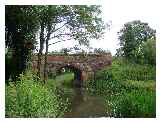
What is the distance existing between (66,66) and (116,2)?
27.9 inches

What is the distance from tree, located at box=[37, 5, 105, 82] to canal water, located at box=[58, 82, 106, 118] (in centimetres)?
32

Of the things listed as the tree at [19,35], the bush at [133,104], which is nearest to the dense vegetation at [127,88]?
the bush at [133,104]

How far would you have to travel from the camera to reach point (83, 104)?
6.45 metres

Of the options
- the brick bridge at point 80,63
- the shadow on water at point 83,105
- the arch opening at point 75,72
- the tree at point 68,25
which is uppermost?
the tree at point 68,25

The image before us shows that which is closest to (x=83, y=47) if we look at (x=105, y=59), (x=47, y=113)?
(x=105, y=59)

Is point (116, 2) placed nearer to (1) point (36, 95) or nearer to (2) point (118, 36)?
A: (2) point (118, 36)

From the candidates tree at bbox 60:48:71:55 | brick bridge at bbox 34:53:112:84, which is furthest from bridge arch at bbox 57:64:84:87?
tree at bbox 60:48:71:55

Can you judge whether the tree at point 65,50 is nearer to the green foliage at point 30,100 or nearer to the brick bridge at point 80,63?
the brick bridge at point 80,63

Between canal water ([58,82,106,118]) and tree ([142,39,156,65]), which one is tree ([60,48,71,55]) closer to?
canal water ([58,82,106,118])

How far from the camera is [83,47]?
6.44 metres

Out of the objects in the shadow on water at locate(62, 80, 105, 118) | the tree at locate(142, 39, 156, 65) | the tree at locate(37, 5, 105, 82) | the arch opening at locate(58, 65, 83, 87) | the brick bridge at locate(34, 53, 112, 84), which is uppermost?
the tree at locate(37, 5, 105, 82)

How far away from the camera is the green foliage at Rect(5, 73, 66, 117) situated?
639 centimetres

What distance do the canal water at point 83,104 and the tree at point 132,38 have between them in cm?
47

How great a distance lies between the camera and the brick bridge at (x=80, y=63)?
6441 millimetres
